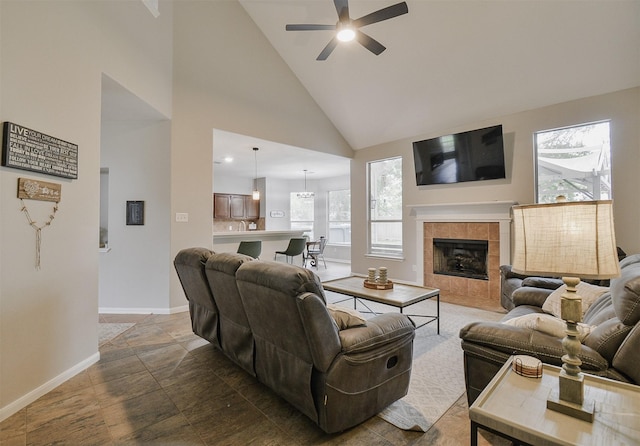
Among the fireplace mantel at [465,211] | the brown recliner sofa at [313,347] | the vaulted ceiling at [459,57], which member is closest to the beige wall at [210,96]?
the vaulted ceiling at [459,57]

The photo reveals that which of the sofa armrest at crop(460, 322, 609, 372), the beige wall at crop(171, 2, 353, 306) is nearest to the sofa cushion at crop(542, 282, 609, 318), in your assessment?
the sofa armrest at crop(460, 322, 609, 372)

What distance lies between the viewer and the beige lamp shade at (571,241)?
1.06m

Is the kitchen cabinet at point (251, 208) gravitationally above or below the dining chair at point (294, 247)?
above

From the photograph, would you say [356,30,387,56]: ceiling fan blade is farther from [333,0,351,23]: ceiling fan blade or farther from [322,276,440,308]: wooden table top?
[322,276,440,308]: wooden table top

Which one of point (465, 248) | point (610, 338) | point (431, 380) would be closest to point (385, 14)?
point (610, 338)

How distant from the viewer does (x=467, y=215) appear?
5020mm

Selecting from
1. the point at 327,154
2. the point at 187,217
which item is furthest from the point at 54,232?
the point at 327,154

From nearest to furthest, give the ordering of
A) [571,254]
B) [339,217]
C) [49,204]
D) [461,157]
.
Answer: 1. [571,254]
2. [49,204]
3. [461,157]
4. [339,217]

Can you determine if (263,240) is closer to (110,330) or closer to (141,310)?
(141,310)

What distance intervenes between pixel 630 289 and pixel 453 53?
377cm

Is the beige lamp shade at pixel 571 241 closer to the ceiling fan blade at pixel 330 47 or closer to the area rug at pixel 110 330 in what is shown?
the ceiling fan blade at pixel 330 47

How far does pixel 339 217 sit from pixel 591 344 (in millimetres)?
8262

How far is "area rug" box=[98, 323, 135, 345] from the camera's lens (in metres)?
3.24

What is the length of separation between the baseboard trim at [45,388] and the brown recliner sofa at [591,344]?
2876 mm
